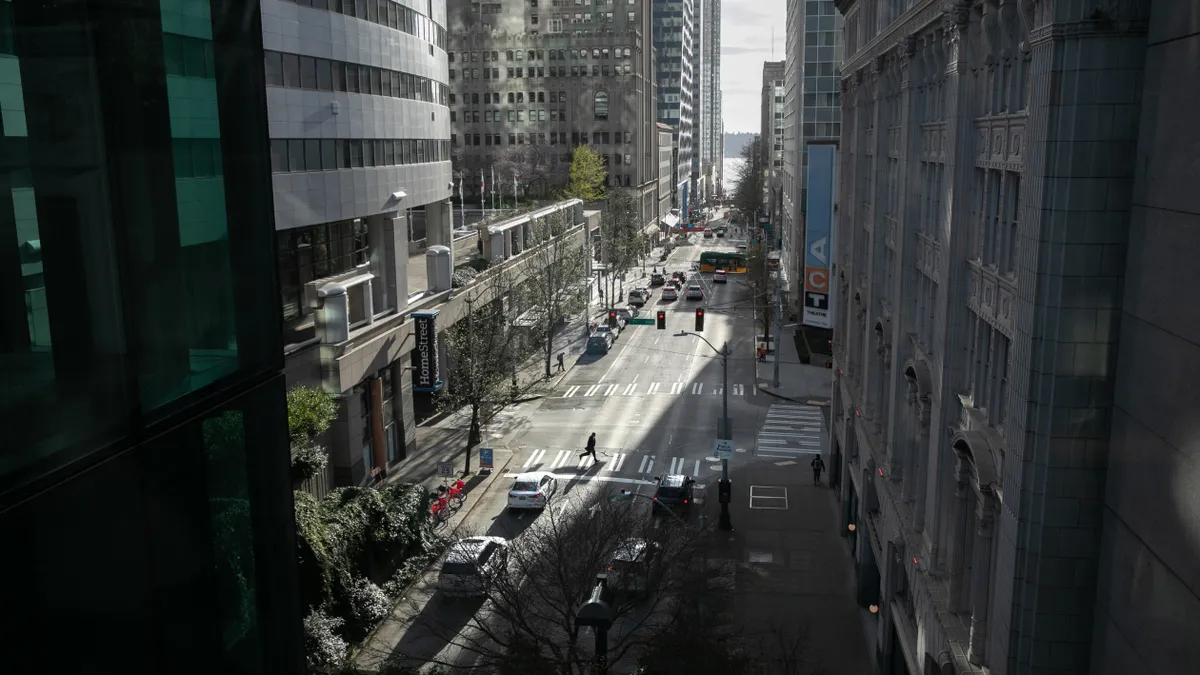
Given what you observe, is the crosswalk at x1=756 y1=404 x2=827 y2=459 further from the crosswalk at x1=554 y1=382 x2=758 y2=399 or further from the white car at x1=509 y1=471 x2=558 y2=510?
the white car at x1=509 y1=471 x2=558 y2=510

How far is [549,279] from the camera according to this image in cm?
6053

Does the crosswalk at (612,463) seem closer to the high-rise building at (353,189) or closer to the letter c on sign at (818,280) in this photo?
the high-rise building at (353,189)

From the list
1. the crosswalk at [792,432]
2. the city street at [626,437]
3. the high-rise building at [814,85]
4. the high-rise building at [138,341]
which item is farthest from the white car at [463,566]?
the high-rise building at [814,85]

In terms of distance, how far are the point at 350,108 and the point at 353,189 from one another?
10.3 feet

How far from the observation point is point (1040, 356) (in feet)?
41.0

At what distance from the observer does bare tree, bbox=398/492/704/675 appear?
19.6 m

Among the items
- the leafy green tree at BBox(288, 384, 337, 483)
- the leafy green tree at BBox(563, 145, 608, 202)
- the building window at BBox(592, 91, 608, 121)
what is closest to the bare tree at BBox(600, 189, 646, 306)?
the leafy green tree at BBox(563, 145, 608, 202)

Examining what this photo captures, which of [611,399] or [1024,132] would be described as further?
[611,399]

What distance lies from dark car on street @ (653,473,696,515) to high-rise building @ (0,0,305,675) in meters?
27.9

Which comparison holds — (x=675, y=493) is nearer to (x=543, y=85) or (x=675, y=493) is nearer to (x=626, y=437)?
(x=626, y=437)

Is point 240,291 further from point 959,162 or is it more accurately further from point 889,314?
point 889,314

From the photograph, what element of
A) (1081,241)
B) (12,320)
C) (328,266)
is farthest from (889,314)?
(12,320)

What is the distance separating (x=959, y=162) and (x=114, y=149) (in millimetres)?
15655

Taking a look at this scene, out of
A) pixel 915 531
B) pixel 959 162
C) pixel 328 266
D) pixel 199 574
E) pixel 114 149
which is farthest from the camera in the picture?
pixel 328 266
